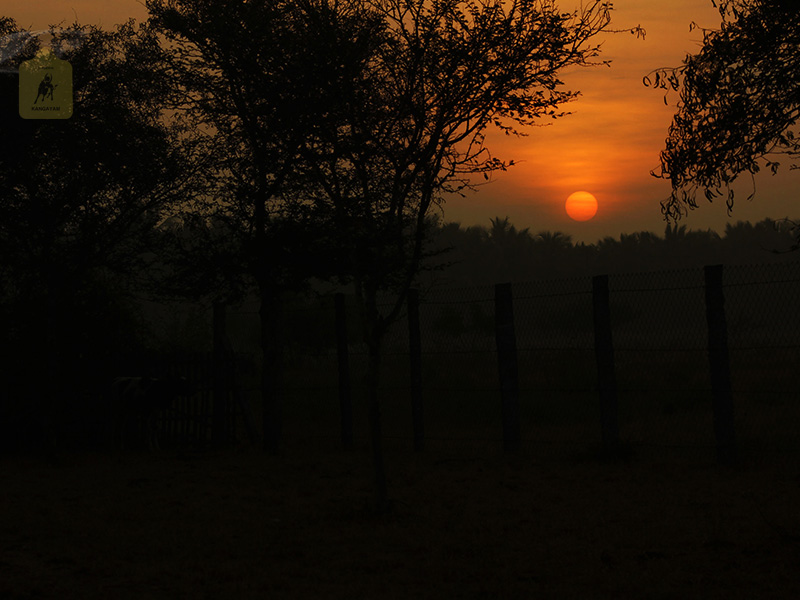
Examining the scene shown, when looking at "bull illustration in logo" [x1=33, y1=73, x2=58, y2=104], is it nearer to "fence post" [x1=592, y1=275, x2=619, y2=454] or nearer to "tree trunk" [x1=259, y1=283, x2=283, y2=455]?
"tree trunk" [x1=259, y1=283, x2=283, y2=455]

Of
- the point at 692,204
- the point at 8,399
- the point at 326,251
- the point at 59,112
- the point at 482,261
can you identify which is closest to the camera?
the point at 692,204

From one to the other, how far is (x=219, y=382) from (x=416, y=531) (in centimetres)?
955

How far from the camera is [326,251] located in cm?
1619

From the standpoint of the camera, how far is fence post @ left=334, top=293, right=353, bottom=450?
53.8 ft

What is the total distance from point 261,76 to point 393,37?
2535mm

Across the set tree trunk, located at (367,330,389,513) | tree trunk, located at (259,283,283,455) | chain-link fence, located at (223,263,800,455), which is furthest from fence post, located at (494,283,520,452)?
tree trunk, located at (367,330,389,513)

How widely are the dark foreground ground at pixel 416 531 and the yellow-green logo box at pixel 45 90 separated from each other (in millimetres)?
5765

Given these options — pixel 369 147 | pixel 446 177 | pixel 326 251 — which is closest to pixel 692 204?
pixel 446 177

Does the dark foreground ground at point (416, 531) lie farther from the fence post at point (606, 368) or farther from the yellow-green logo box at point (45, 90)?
the yellow-green logo box at point (45, 90)

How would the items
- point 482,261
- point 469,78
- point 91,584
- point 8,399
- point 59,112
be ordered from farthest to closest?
point 482,261
point 8,399
point 59,112
point 469,78
point 91,584

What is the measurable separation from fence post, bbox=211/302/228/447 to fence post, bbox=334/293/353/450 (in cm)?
253

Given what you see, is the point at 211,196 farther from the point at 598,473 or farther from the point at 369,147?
the point at 598,473

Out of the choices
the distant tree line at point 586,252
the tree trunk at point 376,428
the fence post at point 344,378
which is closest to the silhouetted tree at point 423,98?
the tree trunk at point 376,428

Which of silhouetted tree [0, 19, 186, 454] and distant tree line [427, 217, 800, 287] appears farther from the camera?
distant tree line [427, 217, 800, 287]
